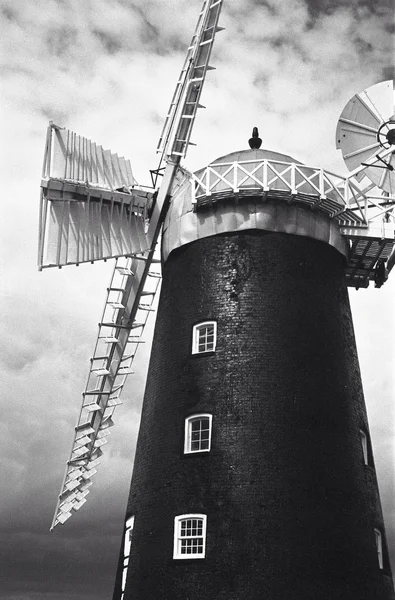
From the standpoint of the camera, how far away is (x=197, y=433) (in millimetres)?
27906

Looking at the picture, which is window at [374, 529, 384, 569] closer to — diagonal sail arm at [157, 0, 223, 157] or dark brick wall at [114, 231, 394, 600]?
dark brick wall at [114, 231, 394, 600]

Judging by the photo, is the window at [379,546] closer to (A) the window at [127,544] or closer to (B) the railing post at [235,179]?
(A) the window at [127,544]

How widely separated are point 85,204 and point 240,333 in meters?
7.32

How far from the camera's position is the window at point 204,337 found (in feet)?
95.2

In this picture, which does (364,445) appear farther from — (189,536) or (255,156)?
(255,156)

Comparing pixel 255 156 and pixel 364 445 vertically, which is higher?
pixel 255 156

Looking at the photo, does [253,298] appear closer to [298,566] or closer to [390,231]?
[390,231]

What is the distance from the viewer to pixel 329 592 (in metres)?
25.4

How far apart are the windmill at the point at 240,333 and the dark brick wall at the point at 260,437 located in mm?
54

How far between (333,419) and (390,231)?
307 inches

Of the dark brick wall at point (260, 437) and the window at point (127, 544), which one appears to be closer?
the dark brick wall at point (260, 437)

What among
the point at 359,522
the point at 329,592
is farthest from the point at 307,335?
the point at 329,592

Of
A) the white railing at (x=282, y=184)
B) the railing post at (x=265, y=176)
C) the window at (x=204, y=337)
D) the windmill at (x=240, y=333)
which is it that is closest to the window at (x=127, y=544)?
the windmill at (x=240, y=333)

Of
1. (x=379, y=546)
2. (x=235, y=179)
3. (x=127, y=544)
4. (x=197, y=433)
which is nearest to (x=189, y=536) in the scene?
(x=197, y=433)
